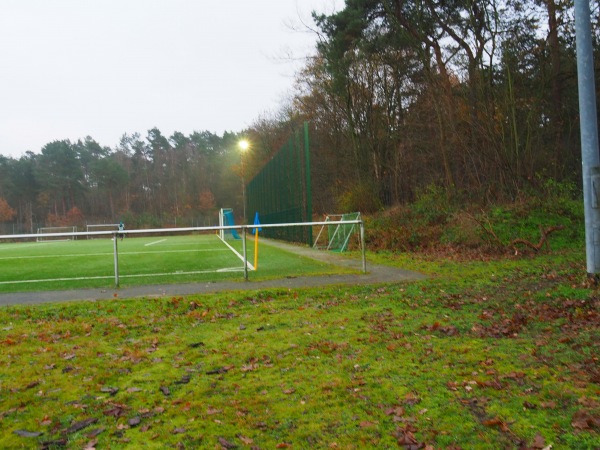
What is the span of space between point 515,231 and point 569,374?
1024 centimetres

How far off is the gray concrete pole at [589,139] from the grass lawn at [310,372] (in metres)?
0.58

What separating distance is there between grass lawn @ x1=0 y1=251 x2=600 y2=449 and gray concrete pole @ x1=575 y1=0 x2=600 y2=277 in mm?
575

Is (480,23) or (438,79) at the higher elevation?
(480,23)

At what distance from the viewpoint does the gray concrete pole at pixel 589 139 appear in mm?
6414

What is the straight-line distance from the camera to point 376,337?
4746 mm

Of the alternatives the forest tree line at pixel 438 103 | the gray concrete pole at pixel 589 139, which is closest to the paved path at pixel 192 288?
the gray concrete pole at pixel 589 139

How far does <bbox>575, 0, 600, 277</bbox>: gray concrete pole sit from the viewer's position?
21.0 ft

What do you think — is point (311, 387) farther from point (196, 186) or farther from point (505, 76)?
point (196, 186)

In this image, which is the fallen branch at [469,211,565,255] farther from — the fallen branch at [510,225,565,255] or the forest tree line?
the forest tree line

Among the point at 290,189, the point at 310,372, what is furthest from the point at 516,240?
the point at 290,189

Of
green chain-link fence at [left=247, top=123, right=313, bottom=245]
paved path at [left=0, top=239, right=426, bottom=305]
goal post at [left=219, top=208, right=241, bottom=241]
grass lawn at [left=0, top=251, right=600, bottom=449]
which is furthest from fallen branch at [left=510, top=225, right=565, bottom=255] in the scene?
goal post at [left=219, top=208, right=241, bottom=241]

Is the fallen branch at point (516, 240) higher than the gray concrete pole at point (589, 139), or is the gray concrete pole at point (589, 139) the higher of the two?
the gray concrete pole at point (589, 139)

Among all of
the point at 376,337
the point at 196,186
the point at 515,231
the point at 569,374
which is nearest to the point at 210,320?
the point at 376,337

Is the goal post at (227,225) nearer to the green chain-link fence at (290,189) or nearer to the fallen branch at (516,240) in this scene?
the green chain-link fence at (290,189)
